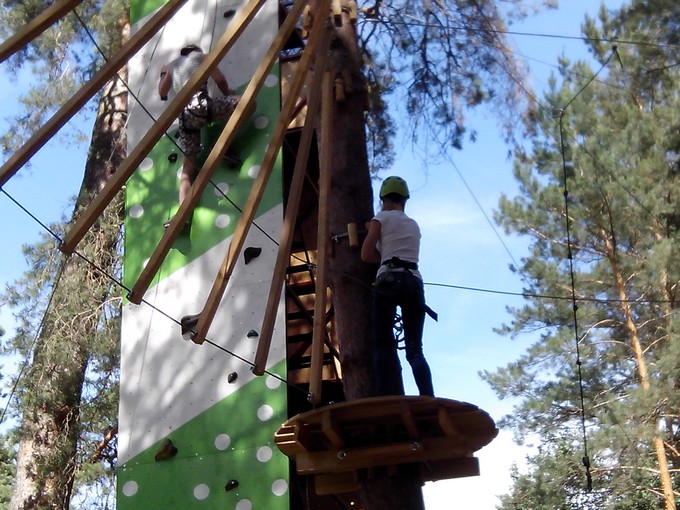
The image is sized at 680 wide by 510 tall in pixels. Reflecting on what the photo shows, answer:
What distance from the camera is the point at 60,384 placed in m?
10.7

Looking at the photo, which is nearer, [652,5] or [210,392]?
[210,392]

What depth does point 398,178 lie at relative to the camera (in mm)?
6188

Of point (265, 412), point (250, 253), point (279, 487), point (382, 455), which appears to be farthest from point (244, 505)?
point (382, 455)

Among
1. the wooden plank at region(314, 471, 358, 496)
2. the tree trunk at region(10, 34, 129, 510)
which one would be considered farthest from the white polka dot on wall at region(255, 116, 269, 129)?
the wooden plank at region(314, 471, 358, 496)

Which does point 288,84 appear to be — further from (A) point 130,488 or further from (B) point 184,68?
(A) point 130,488

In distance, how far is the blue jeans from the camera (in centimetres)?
571

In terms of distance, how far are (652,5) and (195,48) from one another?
479 centimetres

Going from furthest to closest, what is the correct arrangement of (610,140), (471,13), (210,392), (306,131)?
(610,140) → (471,13) → (210,392) → (306,131)

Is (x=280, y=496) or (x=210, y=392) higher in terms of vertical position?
(x=210, y=392)

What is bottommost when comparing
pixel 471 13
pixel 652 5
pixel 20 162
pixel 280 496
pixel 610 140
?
pixel 280 496

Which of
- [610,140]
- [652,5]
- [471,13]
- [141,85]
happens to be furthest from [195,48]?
[610,140]

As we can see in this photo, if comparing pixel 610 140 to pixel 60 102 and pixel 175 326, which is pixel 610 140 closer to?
pixel 60 102

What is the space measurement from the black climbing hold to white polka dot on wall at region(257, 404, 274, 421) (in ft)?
4.07

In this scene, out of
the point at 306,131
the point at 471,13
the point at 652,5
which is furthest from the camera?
the point at 652,5
